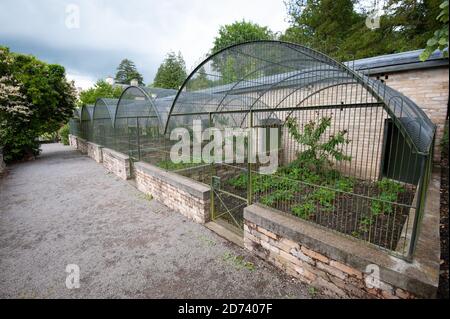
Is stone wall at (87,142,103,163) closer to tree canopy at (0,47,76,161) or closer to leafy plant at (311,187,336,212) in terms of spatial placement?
tree canopy at (0,47,76,161)

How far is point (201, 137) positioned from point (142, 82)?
156ft

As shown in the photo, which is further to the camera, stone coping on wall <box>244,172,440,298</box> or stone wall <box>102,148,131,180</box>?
stone wall <box>102,148,131,180</box>

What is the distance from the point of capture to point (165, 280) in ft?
9.61

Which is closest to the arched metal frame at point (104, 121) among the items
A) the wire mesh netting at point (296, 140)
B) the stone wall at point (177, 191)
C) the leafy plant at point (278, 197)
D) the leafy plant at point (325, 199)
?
the wire mesh netting at point (296, 140)

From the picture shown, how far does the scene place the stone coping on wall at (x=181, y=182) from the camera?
4322 millimetres

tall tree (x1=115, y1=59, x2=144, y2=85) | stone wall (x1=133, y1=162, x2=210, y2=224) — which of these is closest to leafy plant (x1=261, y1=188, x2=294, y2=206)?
stone wall (x1=133, y1=162, x2=210, y2=224)

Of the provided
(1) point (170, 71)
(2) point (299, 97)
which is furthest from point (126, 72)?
(2) point (299, 97)

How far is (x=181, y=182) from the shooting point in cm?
480

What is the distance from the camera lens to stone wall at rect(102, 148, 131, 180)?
770cm

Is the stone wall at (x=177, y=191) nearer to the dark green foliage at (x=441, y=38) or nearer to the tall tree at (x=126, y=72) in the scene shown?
the dark green foliage at (x=441, y=38)

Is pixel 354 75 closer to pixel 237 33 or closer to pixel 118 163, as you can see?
pixel 118 163

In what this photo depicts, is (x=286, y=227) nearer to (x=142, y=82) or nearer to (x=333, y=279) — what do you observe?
(x=333, y=279)

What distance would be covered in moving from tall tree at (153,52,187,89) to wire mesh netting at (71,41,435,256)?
2869cm

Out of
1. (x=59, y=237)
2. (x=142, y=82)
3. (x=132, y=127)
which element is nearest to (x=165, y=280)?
(x=59, y=237)
